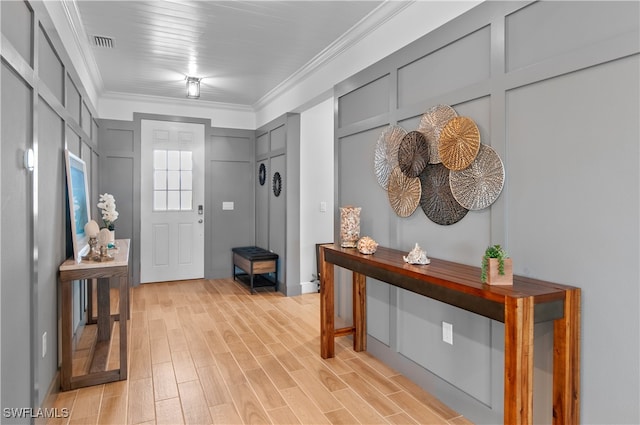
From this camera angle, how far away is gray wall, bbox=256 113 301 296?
193 inches

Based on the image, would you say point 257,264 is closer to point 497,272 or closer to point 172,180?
point 172,180

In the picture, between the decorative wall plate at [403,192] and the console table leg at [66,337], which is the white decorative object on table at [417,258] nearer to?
the decorative wall plate at [403,192]

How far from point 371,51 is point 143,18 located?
1824mm

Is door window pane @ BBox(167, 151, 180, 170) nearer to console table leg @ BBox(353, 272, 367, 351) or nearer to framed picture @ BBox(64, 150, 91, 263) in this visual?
framed picture @ BBox(64, 150, 91, 263)

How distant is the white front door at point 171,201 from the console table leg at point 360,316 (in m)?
3.41

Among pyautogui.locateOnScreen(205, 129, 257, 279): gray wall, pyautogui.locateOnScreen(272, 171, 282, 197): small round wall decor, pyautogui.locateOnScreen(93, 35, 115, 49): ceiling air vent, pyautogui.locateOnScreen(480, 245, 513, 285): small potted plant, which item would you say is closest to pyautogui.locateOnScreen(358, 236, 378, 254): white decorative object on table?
pyautogui.locateOnScreen(480, 245, 513, 285): small potted plant

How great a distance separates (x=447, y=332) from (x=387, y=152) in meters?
1.31

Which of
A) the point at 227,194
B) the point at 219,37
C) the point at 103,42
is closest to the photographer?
the point at 219,37

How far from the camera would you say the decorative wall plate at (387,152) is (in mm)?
2734

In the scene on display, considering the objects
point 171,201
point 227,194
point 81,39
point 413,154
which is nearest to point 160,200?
point 171,201

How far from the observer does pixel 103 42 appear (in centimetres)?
348

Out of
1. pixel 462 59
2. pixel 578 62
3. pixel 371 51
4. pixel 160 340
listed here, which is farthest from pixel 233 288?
pixel 578 62

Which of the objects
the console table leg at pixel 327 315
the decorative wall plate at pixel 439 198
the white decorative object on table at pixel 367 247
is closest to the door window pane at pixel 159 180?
the console table leg at pixel 327 315

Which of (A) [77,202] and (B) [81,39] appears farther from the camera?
(B) [81,39]
